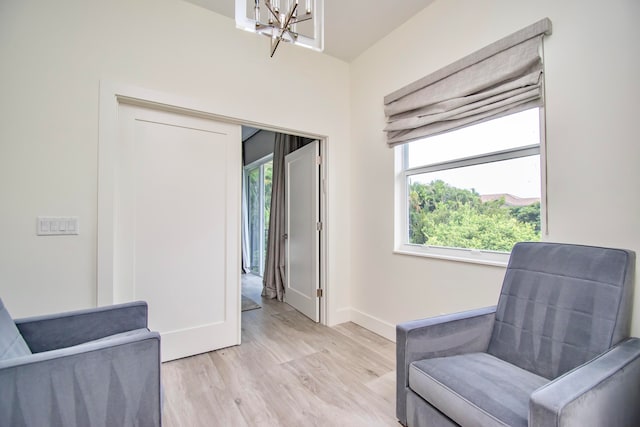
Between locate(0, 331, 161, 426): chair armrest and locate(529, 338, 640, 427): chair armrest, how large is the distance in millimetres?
1303

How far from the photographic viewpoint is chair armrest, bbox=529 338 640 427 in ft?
2.67

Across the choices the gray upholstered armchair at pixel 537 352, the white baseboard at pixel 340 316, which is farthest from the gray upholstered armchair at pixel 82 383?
the white baseboard at pixel 340 316

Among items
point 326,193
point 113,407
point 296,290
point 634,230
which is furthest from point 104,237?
point 634,230

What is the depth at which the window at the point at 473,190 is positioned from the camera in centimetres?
179

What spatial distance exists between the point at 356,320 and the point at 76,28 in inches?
129

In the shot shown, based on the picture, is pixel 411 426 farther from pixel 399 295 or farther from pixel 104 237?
pixel 104 237

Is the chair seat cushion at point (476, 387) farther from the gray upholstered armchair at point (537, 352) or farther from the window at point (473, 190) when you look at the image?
the window at point (473, 190)

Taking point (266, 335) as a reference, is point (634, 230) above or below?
above

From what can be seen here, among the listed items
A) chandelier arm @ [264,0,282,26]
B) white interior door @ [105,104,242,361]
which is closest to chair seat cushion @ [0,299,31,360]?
white interior door @ [105,104,242,361]

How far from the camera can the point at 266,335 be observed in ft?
8.78

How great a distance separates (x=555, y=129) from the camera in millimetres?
1600

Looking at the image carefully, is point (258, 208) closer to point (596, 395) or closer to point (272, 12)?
point (272, 12)

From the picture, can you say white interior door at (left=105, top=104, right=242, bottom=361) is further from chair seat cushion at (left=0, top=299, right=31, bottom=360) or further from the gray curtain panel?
the gray curtain panel

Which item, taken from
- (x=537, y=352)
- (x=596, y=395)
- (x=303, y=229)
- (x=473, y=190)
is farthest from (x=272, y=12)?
(x=303, y=229)
